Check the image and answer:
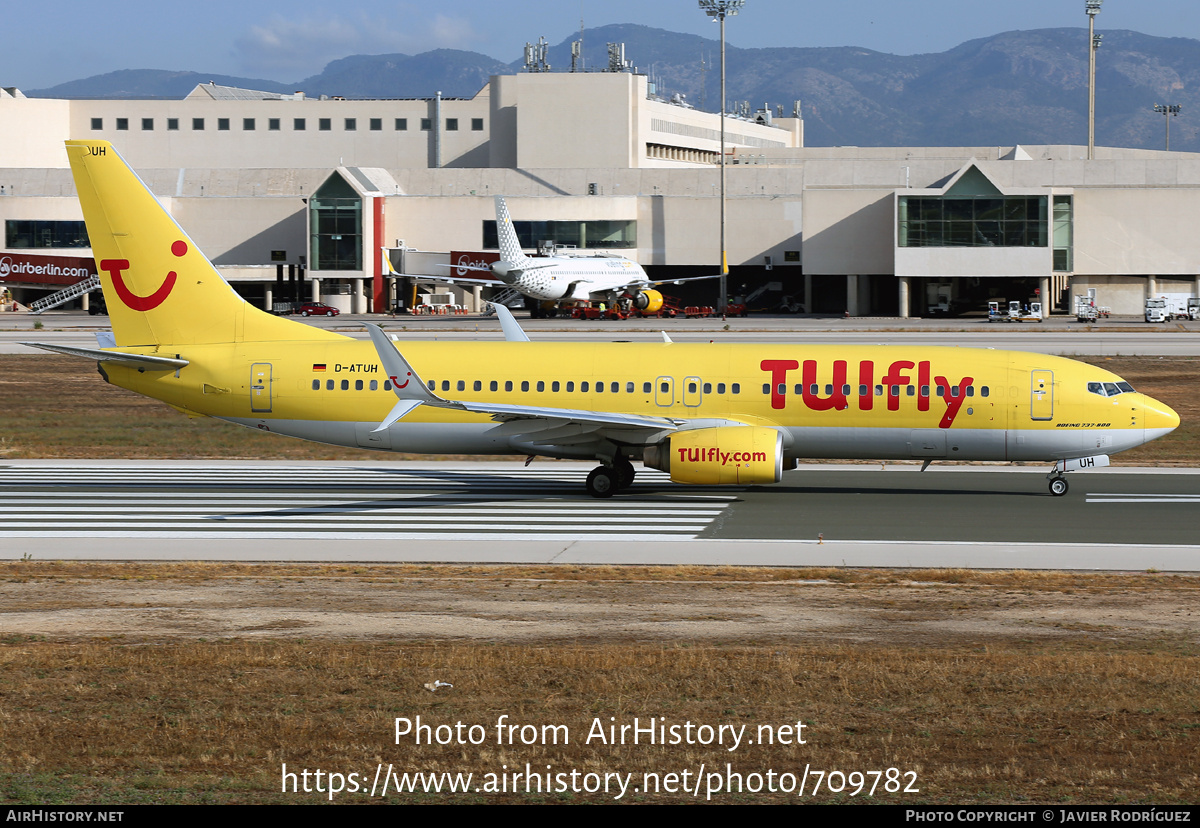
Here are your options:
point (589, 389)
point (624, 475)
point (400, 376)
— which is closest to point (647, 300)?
point (589, 389)

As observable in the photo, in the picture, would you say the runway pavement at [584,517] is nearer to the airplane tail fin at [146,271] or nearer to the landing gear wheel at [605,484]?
the landing gear wheel at [605,484]

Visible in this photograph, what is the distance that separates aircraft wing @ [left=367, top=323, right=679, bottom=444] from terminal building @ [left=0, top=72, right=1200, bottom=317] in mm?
82305

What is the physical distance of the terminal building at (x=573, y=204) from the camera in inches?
4609

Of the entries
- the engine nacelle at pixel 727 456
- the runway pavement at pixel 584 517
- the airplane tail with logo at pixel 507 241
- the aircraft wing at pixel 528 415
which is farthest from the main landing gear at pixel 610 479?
the airplane tail with logo at pixel 507 241

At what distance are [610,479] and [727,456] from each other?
3.90m

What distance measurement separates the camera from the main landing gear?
3469cm

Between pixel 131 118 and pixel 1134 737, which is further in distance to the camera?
pixel 131 118

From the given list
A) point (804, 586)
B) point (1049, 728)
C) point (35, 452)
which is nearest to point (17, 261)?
point (35, 452)

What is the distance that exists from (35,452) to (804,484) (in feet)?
82.8

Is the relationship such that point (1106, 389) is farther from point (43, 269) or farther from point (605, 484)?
point (43, 269)

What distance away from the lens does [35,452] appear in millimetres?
43750

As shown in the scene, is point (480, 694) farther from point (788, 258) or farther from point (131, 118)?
point (131, 118)

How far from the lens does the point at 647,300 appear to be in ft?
384

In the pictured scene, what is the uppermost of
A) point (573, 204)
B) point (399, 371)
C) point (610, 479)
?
point (573, 204)
